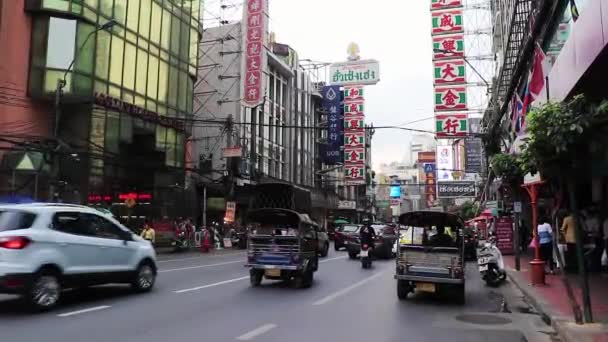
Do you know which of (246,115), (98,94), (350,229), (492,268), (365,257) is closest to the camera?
(492,268)

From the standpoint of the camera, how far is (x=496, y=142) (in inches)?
1202

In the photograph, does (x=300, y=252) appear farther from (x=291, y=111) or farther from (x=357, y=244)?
(x=291, y=111)

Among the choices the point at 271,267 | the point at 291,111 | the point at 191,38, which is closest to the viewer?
the point at 271,267

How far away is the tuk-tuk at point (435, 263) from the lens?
1193 centimetres

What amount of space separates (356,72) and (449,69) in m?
16.9

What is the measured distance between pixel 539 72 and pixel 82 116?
21480mm

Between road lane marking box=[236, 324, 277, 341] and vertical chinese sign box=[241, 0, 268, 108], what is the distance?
27.1m

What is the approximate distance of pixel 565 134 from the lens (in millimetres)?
8375

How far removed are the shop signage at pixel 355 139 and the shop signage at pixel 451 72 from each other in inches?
948

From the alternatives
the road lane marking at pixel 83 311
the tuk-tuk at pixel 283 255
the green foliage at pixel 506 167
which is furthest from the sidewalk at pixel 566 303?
the road lane marking at pixel 83 311

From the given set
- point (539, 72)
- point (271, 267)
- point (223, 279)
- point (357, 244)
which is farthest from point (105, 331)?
point (357, 244)

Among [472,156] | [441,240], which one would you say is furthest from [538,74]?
[472,156]

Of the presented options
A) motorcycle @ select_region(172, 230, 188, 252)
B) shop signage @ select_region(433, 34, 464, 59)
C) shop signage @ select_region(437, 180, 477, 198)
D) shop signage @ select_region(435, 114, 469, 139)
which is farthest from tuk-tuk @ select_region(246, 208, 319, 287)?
shop signage @ select_region(437, 180, 477, 198)

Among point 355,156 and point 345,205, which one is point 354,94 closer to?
point 355,156
